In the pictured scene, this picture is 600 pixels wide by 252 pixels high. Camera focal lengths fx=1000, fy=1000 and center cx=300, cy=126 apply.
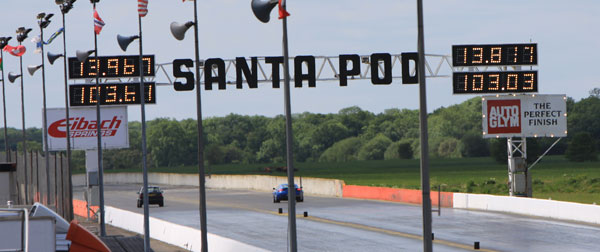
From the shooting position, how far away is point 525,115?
55.5m

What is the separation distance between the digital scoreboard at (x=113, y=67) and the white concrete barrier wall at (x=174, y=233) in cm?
790

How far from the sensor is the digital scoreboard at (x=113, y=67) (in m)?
55.9

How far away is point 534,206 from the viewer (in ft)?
162

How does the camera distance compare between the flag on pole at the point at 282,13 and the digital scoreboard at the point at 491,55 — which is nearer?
the flag on pole at the point at 282,13

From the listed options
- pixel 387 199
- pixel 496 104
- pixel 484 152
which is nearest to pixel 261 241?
pixel 496 104

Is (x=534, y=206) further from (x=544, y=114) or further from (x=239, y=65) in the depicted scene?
(x=239, y=65)

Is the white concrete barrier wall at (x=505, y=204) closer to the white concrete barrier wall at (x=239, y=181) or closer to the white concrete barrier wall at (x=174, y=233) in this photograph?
the white concrete barrier wall at (x=239, y=181)

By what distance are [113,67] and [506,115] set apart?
868 inches

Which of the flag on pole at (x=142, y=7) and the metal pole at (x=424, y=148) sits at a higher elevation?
the flag on pole at (x=142, y=7)

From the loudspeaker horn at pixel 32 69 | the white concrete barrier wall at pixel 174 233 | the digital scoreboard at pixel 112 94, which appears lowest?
the white concrete barrier wall at pixel 174 233

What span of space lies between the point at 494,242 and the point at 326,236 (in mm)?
7660

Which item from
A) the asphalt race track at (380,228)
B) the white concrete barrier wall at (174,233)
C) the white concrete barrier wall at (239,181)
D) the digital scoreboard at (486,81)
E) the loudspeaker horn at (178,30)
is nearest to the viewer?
the loudspeaker horn at (178,30)

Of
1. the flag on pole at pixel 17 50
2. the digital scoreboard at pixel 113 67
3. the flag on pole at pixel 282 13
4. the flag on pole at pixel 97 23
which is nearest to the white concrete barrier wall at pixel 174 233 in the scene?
the flag on pole at pixel 282 13

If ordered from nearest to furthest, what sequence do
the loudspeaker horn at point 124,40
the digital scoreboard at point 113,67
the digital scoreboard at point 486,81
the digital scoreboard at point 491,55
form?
the loudspeaker horn at point 124,40, the digital scoreboard at point 491,55, the digital scoreboard at point 486,81, the digital scoreboard at point 113,67
